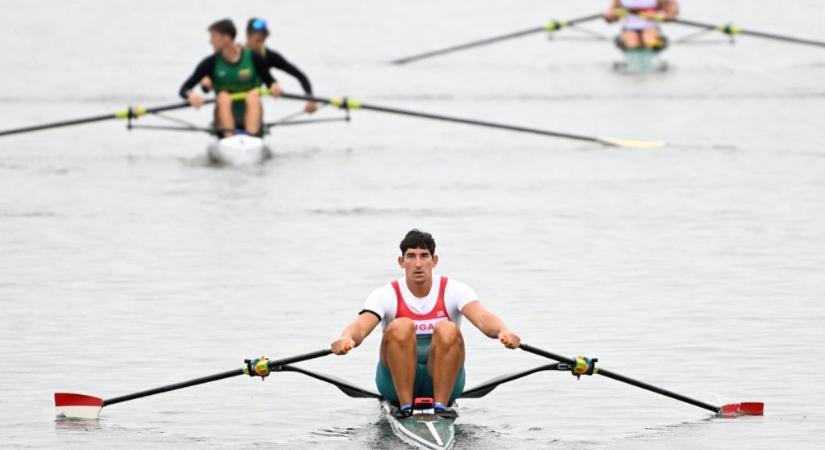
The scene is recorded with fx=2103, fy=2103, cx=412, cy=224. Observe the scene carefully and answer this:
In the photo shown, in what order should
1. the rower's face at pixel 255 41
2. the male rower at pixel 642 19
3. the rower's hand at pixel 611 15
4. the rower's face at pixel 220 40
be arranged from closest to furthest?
the rower's face at pixel 220 40
the rower's face at pixel 255 41
the rower's hand at pixel 611 15
the male rower at pixel 642 19

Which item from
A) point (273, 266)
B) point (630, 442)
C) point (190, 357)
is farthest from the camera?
point (273, 266)

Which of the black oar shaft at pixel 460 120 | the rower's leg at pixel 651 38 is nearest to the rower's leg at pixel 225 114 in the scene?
the black oar shaft at pixel 460 120

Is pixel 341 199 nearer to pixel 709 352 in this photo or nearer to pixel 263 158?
pixel 263 158

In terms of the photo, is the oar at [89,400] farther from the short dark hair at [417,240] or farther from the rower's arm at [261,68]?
the rower's arm at [261,68]

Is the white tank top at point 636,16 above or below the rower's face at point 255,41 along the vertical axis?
above

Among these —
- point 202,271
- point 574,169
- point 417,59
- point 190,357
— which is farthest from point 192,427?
point 417,59

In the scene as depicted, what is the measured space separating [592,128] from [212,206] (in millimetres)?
10000

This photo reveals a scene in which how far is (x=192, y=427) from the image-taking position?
1381 centimetres

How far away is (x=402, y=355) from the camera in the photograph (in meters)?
13.3

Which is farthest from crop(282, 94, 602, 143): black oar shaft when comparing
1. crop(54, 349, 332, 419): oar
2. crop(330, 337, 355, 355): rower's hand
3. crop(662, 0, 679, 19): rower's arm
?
crop(330, 337, 355, 355): rower's hand

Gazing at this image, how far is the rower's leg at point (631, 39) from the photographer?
141 feet

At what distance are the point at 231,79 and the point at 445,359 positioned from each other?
A: 15.2 metres

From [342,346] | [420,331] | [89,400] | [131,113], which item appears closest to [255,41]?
[131,113]

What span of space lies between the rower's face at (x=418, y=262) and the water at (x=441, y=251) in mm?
1049
